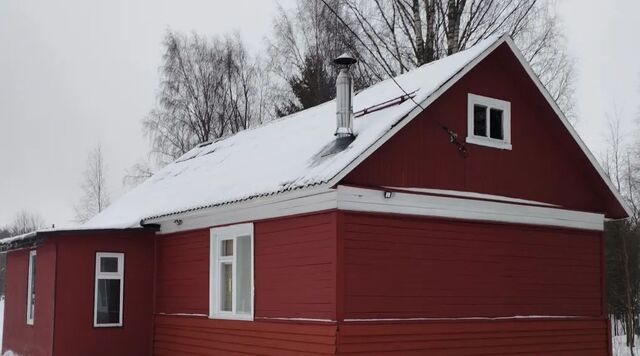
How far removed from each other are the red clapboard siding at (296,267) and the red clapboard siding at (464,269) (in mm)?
300

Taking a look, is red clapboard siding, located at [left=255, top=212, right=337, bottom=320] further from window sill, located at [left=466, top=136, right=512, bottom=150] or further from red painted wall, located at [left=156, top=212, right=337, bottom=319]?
window sill, located at [left=466, top=136, right=512, bottom=150]

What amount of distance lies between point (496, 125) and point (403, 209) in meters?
2.72

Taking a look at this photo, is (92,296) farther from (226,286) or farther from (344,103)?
(344,103)

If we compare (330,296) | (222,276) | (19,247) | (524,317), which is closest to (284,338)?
(330,296)

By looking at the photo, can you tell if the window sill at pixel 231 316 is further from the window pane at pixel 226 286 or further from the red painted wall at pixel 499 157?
the red painted wall at pixel 499 157

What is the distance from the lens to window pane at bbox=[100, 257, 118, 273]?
1568 centimetres

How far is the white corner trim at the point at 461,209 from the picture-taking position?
10945mm

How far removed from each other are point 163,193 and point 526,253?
8332 millimetres

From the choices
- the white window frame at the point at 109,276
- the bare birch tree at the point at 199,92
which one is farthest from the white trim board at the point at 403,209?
the bare birch tree at the point at 199,92

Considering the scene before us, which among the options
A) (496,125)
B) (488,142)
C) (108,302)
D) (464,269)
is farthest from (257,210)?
(108,302)

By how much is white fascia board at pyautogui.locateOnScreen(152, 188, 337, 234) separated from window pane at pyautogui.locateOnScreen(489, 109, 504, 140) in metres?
3.61

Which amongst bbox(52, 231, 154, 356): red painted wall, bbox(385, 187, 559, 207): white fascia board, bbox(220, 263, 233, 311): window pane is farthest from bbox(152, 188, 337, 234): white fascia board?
bbox(385, 187, 559, 207): white fascia board

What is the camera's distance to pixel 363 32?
26.9 meters

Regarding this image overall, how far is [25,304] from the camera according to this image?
Result: 17469 mm
